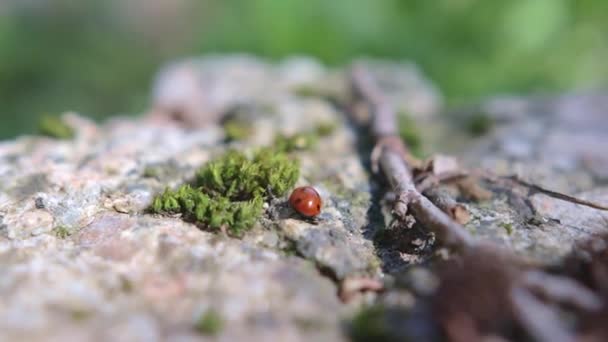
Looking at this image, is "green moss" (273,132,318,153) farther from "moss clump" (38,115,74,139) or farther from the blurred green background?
the blurred green background

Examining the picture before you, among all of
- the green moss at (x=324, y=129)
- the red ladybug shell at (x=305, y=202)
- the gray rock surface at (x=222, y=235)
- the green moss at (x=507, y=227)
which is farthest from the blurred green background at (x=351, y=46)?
the red ladybug shell at (x=305, y=202)

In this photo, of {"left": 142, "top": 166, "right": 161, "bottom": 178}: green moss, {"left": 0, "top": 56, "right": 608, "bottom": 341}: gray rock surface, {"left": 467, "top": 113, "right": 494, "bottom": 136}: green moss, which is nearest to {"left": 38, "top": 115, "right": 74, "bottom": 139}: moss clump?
{"left": 0, "top": 56, "right": 608, "bottom": 341}: gray rock surface

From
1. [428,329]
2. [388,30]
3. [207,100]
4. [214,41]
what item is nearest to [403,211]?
[428,329]

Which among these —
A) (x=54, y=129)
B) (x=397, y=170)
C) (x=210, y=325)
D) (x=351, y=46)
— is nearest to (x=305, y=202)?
(x=397, y=170)

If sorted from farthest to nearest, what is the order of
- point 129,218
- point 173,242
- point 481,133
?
1. point 481,133
2. point 129,218
3. point 173,242

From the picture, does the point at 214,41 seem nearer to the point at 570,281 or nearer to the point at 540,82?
the point at 540,82

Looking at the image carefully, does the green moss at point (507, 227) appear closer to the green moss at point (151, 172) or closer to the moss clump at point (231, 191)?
the moss clump at point (231, 191)

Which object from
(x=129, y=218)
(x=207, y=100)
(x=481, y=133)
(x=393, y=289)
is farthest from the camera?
(x=207, y=100)

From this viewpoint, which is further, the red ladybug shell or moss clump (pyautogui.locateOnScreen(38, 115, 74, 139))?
moss clump (pyautogui.locateOnScreen(38, 115, 74, 139))
